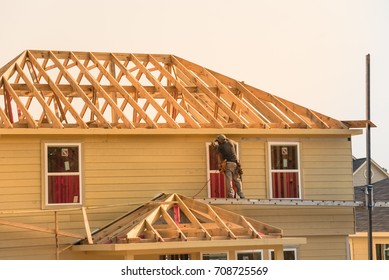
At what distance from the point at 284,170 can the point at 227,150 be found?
270 cm

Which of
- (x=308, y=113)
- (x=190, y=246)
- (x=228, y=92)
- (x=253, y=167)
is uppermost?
(x=228, y=92)

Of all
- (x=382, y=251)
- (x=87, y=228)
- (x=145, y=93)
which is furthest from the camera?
(x=382, y=251)

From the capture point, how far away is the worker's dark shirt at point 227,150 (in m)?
33.9

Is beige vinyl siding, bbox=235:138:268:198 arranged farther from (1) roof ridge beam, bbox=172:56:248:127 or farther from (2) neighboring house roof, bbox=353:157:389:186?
(2) neighboring house roof, bbox=353:157:389:186

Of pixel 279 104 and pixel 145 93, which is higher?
pixel 145 93

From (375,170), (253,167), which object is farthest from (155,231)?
(375,170)

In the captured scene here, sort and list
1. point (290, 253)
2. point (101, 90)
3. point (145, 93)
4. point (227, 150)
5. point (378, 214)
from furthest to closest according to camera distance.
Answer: point (378, 214) → point (145, 93) → point (290, 253) → point (101, 90) → point (227, 150)

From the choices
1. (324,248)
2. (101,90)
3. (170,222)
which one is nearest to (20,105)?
(101,90)

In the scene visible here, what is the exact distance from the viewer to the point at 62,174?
33.7 m

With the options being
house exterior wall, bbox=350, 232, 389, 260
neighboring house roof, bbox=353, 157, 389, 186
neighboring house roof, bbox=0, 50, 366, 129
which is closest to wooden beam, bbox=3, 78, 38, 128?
neighboring house roof, bbox=0, 50, 366, 129

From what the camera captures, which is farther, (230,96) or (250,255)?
(230,96)

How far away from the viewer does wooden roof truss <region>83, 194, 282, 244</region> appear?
3095cm

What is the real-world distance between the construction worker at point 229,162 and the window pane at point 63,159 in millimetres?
3504

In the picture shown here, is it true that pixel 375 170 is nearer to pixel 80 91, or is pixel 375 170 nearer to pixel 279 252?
pixel 80 91
